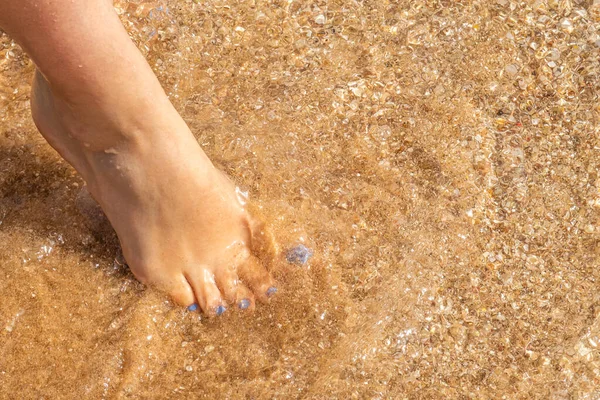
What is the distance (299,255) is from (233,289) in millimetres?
173

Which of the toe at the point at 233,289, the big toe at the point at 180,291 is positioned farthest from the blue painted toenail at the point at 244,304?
the big toe at the point at 180,291

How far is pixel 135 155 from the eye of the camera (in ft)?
4.94

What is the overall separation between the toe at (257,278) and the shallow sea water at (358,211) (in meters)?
0.02

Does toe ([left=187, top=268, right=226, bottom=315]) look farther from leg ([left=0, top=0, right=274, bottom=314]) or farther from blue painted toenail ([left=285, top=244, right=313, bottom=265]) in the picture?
blue painted toenail ([left=285, top=244, right=313, bottom=265])

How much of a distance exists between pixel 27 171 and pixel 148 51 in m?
0.48

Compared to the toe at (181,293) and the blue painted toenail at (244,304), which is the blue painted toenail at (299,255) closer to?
the blue painted toenail at (244,304)

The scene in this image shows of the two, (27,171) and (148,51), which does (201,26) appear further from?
(27,171)

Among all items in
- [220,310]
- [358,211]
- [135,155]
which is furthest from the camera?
[358,211]

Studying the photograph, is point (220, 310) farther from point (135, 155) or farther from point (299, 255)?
point (135, 155)

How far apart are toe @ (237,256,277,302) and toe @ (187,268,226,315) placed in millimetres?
70

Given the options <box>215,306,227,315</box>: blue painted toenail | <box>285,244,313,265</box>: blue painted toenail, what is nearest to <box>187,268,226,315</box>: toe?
<box>215,306,227,315</box>: blue painted toenail

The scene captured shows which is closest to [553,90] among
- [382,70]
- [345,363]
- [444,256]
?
[382,70]

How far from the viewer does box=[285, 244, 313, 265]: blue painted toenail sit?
1703 millimetres

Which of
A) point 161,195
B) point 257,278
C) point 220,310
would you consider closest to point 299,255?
point 257,278
